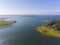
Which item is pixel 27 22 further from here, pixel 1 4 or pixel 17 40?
pixel 1 4

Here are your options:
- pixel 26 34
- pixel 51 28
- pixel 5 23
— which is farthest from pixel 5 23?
pixel 51 28

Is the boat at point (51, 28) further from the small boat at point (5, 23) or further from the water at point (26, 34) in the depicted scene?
the small boat at point (5, 23)

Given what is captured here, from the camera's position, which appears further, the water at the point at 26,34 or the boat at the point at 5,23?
the boat at the point at 5,23

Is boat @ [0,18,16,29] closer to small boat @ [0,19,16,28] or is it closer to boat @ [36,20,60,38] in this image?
small boat @ [0,19,16,28]

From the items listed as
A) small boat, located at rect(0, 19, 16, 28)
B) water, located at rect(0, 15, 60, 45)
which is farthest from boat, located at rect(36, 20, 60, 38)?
small boat, located at rect(0, 19, 16, 28)

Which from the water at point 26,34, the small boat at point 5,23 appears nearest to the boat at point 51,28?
the water at point 26,34

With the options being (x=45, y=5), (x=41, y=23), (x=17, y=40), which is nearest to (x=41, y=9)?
(x=45, y=5)
